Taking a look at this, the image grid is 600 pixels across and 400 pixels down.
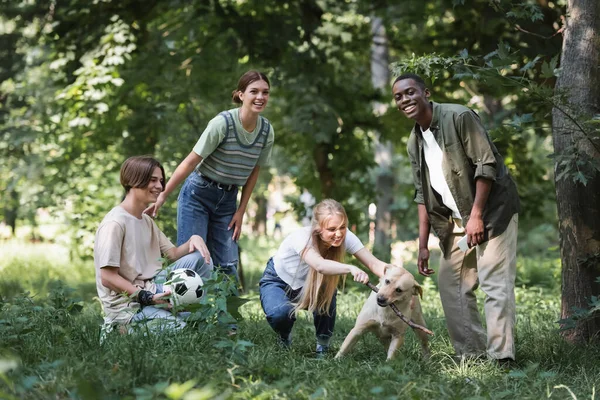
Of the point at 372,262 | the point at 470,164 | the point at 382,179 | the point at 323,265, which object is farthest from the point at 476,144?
the point at 382,179

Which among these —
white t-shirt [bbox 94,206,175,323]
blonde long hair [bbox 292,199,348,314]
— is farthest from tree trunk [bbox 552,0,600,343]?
white t-shirt [bbox 94,206,175,323]

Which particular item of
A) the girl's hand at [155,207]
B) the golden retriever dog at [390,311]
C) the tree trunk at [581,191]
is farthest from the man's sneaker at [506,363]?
the girl's hand at [155,207]

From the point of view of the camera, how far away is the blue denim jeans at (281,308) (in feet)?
17.7

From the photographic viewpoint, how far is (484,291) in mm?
5254

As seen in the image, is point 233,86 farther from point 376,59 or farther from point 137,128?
point 376,59

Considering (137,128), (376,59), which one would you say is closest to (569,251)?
(137,128)

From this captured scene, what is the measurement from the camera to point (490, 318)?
17.0ft

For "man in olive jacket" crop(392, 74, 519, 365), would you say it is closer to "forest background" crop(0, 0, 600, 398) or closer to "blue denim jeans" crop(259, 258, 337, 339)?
"blue denim jeans" crop(259, 258, 337, 339)

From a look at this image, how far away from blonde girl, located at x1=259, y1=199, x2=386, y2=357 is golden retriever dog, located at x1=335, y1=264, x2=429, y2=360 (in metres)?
0.22

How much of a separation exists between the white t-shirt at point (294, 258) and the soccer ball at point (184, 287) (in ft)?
2.45

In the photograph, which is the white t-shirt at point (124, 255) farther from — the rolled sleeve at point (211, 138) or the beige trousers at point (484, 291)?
the beige trousers at point (484, 291)

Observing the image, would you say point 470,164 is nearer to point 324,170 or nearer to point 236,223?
point 236,223

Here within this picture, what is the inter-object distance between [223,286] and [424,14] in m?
6.65

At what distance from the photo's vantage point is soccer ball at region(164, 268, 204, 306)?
487 cm
